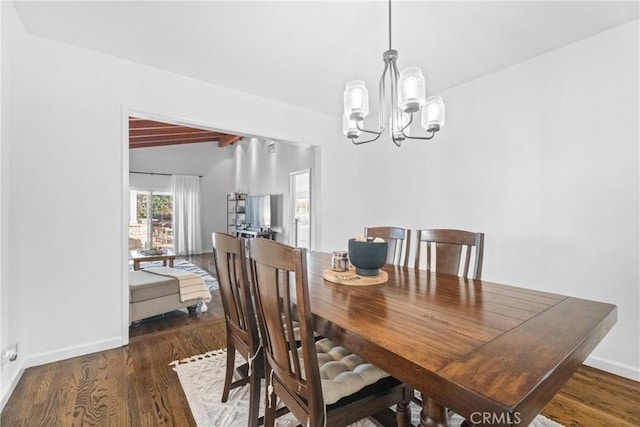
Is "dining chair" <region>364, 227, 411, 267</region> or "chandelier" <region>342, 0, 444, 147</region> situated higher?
"chandelier" <region>342, 0, 444, 147</region>

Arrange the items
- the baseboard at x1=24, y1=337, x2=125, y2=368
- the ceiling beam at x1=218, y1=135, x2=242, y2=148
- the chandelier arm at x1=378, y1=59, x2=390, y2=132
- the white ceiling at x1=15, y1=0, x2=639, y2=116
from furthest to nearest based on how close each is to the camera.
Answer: the ceiling beam at x1=218, y1=135, x2=242, y2=148, the baseboard at x1=24, y1=337, x2=125, y2=368, the white ceiling at x1=15, y1=0, x2=639, y2=116, the chandelier arm at x1=378, y1=59, x2=390, y2=132

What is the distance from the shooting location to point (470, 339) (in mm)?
903

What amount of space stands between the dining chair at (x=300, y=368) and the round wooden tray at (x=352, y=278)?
38 cm

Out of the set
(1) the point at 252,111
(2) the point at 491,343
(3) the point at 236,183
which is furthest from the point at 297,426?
(3) the point at 236,183

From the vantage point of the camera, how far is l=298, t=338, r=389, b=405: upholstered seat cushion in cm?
108

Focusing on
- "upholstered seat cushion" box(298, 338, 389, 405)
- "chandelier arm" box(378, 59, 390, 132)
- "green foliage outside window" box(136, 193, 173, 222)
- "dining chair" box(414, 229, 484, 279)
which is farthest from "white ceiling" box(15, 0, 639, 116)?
"green foliage outside window" box(136, 193, 173, 222)

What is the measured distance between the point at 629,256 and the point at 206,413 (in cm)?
300

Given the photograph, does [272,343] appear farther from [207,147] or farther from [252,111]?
[207,147]

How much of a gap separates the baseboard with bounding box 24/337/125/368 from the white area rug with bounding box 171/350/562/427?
70cm

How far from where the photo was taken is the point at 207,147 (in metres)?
8.81

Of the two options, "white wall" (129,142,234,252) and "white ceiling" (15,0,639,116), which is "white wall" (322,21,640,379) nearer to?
"white ceiling" (15,0,639,116)

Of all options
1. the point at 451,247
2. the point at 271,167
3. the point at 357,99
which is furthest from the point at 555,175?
the point at 271,167

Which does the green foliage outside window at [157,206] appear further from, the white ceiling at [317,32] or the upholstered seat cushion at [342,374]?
the upholstered seat cushion at [342,374]

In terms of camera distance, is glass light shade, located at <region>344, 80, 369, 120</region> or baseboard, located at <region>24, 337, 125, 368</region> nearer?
glass light shade, located at <region>344, 80, 369, 120</region>
